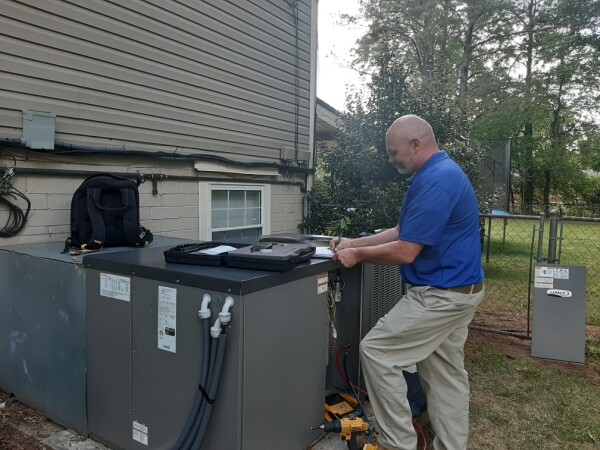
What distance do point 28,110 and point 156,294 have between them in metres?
1.96

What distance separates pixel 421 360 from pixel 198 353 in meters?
1.15

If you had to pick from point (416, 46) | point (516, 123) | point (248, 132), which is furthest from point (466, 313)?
point (516, 123)

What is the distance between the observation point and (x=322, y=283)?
8.01ft

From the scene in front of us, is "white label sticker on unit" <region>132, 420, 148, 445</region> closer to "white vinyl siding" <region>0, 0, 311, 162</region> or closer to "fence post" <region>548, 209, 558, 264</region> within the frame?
"white vinyl siding" <region>0, 0, 311, 162</region>

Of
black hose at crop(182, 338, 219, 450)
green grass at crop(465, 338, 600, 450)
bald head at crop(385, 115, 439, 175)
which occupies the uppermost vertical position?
bald head at crop(385, 115, 439, 175)

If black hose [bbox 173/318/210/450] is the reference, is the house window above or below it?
above

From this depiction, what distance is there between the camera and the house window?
4804mm

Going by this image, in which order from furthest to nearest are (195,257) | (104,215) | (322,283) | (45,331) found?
(104,215), (45,331), (322,283), (195,257)

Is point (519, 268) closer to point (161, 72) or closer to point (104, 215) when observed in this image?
point (161, 72)

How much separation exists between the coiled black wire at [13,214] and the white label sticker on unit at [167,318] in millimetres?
1705

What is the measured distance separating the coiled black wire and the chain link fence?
171 inches

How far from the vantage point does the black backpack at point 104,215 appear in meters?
3.04

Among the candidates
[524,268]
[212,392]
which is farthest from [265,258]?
[524,268]

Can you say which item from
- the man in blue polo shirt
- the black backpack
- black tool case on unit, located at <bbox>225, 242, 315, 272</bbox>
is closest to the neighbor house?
the black backpack
